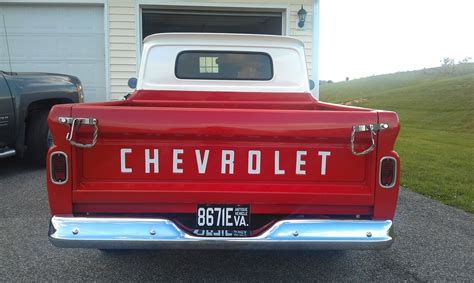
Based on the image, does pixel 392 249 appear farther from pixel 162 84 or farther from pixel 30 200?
pixel 30 200

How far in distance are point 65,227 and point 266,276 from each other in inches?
59.2

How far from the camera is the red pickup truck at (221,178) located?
2781 mm

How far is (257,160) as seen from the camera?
288 cm

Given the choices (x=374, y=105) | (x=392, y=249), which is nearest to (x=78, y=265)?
(x=392, y=249)

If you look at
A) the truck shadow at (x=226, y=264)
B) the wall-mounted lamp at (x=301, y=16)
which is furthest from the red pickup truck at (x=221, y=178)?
the wall-mounted lamp at (x=301, y=16)

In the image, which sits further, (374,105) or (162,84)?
(374,105)

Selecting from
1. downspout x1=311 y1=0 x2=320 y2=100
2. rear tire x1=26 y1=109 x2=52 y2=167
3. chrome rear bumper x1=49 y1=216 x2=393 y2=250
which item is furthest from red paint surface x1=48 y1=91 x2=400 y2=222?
downspout x1=311 y1=0 x2=320 y2=100

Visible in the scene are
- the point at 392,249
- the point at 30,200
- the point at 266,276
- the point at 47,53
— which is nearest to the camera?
the point at 266,276

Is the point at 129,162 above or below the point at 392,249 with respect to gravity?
above

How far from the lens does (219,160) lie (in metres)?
2.87

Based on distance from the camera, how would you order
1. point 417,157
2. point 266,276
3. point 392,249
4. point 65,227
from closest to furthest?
point 65,227
point 266,276
point 392,249
point 417,157

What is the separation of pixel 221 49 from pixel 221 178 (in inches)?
88.7

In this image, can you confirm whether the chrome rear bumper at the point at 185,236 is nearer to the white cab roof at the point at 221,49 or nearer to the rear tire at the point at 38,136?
the white cab roof at the point at 221,49

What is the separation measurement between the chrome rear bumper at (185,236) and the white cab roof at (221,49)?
84.4 inches
